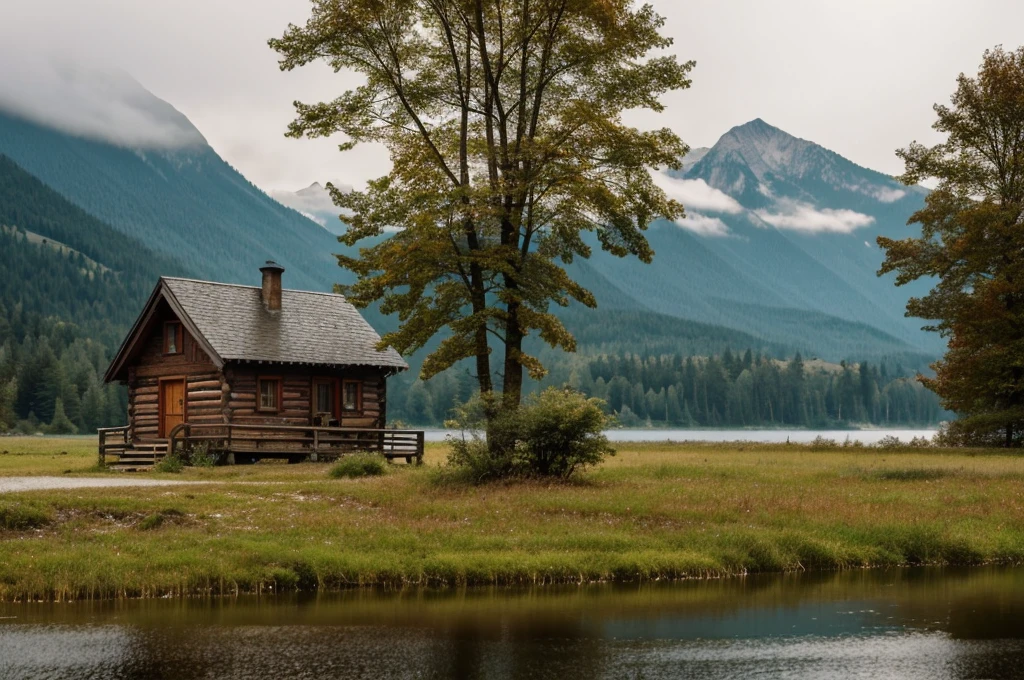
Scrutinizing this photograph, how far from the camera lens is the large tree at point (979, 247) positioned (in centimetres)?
5044

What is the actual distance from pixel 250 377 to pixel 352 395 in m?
6.27

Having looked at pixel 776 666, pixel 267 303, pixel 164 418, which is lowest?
pixel 776 666

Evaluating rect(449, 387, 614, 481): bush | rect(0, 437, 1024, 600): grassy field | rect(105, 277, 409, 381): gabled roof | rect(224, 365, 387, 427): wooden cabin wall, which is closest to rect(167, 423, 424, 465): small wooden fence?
rect(224, 365, 387, 427): wooden cabin wall

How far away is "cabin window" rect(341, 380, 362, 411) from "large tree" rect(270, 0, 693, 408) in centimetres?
1628

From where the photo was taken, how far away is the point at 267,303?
53.0 meters

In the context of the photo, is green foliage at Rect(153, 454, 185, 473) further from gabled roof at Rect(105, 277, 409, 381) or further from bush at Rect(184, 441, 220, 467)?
gabled roof at Rect(105, 277, 409, 381)

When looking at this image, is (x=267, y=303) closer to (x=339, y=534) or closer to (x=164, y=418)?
(x=164, y=418)

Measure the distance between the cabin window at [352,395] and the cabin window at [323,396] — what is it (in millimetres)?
937

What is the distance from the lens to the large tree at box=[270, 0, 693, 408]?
34.2 metres

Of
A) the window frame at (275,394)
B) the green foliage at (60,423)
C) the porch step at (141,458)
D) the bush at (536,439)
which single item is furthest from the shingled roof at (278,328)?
the green foliage at (60,423)

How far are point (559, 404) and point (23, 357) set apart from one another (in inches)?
6022

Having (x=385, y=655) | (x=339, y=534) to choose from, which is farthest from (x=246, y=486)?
(x=385, y=655)

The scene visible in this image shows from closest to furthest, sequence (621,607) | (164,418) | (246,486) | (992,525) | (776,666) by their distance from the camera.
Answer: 1. (776,666)
2. (621,607)
3. (992,525)
4. (246,486)
5. (164,418)

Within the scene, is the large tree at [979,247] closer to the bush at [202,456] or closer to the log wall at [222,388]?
the log wall at [222,388]
